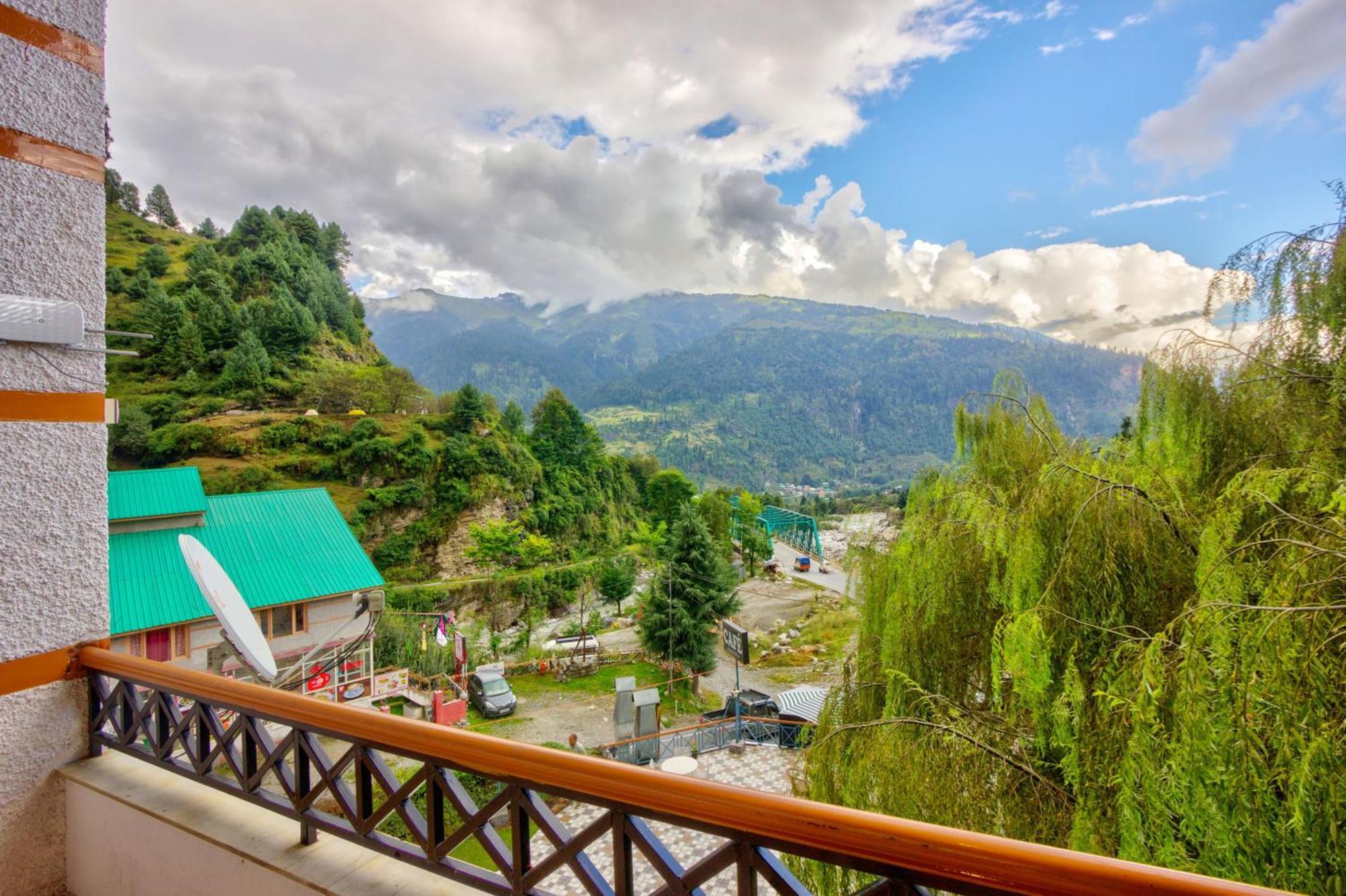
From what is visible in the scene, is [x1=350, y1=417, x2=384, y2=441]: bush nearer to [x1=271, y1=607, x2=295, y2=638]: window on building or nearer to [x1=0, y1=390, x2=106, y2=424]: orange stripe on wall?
[x1=271, y1=607, x2=295, y2=638]: window on building

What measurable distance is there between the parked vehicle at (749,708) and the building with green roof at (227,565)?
22.6 ft

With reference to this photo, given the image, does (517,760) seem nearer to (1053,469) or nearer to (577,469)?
(1053,469)

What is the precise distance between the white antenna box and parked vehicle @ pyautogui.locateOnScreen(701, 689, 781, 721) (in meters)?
10.9

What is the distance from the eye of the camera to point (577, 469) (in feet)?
99.2

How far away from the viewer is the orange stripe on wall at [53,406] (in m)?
1.67

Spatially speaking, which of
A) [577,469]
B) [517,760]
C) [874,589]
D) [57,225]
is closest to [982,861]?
[517,760]

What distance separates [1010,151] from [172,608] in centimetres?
1240

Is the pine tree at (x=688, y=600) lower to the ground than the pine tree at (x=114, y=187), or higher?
lower

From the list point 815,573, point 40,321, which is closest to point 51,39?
point 40,321

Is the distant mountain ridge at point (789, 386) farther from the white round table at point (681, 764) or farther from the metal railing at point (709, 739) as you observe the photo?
the white round table at point (681, 764)

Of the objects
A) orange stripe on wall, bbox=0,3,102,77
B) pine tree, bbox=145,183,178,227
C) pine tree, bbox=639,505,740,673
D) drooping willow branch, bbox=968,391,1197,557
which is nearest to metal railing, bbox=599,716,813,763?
pine tree, bbox=639,505,740,673

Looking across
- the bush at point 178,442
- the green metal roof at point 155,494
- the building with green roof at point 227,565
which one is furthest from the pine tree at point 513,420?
the green metal roof at point 155,494

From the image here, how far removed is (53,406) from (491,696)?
1153 cm

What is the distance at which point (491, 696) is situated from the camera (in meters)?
11.7
